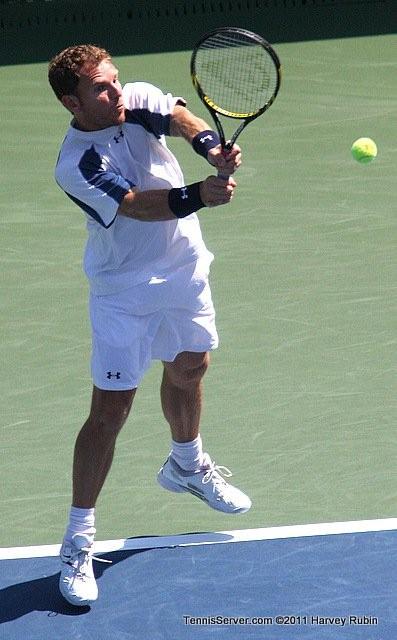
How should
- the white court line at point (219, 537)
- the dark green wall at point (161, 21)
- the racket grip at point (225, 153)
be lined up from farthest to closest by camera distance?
1. the dark green wall at point (161, 21)
2. the white court line at point (219, 537)
3. the racket grip at point (225, 153)

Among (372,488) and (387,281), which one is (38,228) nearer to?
(387,281)

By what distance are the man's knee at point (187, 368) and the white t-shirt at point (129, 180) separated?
0.37 meters

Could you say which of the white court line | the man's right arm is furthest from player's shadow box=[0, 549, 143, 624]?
the man's right arm

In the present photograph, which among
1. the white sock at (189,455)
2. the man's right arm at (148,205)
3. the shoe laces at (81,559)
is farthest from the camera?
the white sock at (189,455)

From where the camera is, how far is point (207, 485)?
225 inches

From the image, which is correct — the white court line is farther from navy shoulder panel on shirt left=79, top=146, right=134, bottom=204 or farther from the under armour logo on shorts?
navy shoulder panel on shirt left=79, top=146, right=134, bottom=204

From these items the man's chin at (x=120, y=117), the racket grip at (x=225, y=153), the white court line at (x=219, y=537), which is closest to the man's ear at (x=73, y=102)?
the man's chin at (x=120, y=117)

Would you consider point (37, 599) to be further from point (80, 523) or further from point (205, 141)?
point (205, 141)

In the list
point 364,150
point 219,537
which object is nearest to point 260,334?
point 364,150

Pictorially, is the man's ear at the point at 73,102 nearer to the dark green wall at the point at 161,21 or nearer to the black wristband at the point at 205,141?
the black wristband at the point at 205,141

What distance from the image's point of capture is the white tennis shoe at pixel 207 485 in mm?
5680

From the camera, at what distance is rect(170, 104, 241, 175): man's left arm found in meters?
4.96

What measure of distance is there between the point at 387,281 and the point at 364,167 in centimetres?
188

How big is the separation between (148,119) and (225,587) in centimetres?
171
